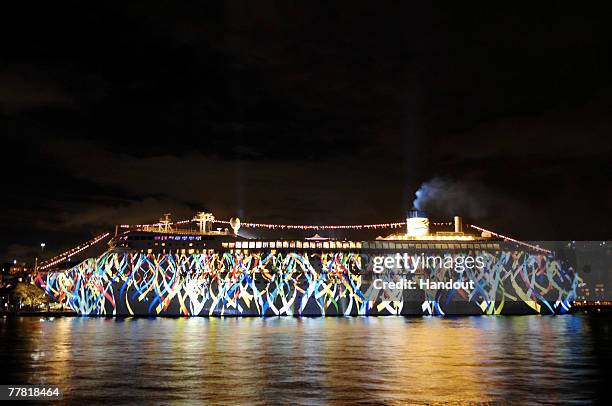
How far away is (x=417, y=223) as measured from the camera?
Answer: 65062mm

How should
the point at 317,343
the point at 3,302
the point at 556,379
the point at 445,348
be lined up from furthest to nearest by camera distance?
the point at 3,302 < the point at 317,343 < the point at 445,348 < the point at 556,379

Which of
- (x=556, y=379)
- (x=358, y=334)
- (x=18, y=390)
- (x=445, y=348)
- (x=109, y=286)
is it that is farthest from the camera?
(x=109, y=286)

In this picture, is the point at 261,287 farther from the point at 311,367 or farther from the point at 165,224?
the point at 311,367

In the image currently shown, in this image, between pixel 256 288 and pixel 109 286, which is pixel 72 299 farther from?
pixel 256 288

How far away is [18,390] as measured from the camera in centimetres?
1455

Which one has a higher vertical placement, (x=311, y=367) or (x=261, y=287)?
(x=261, y=287)

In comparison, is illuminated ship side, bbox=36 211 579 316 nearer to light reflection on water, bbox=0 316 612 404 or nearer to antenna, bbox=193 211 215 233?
antenna, bbox=193 211 215 233

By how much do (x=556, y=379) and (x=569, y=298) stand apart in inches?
2113

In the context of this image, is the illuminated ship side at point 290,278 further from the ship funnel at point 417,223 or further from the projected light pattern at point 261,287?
the ship funnel at point 417,223

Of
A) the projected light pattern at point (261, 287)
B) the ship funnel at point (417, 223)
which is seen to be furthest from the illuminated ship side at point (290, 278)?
the ship funnel at point (417, 223)

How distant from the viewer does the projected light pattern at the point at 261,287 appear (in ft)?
180

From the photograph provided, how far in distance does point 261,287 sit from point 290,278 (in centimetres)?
294

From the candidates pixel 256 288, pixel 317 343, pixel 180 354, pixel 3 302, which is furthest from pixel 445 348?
pixel 3 302

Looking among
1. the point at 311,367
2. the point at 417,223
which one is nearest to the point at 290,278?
the point at 417,223
